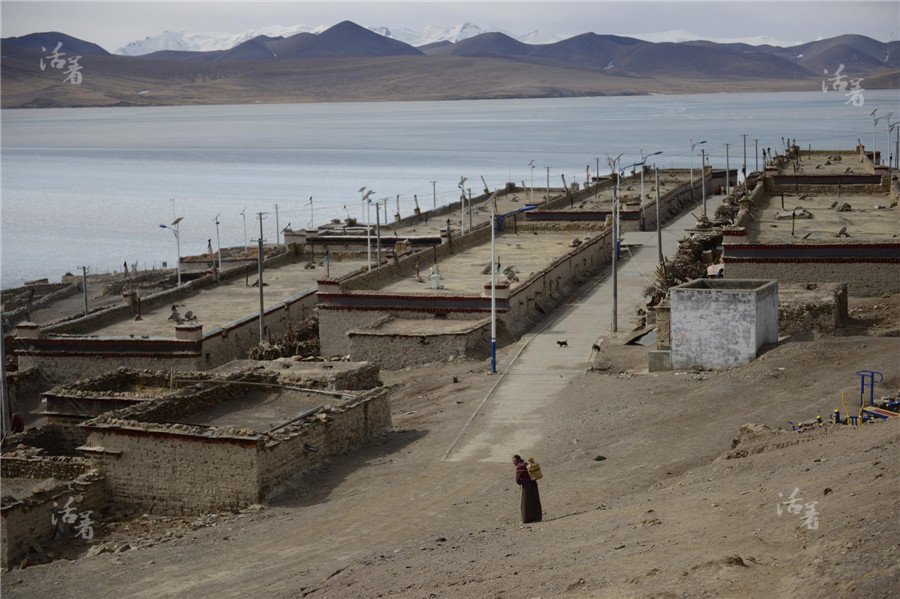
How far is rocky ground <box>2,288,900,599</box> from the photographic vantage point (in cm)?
1275

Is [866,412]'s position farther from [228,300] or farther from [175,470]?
[228,300]

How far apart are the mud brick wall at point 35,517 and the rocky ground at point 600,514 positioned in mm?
614

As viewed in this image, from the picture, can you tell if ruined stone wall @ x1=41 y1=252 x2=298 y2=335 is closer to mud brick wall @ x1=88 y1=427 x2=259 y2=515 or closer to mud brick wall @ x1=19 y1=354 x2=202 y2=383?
mud brick wall @ x1=19 y1=354 x2=202 y2=383

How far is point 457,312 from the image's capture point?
36.6 meters

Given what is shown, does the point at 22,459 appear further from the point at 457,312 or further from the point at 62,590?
the point at 457,312

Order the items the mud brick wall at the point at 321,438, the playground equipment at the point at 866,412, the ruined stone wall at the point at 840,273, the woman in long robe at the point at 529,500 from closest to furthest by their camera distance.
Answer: the woman in long robe at the point at 529,500 < the playground equipment at the point at 866,412 < the mud brick wall at the point at 321,438 < the ruined stone wall at the point at 840,273

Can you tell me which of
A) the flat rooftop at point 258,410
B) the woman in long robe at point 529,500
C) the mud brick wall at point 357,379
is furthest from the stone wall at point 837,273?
the woman in long robe at point 529,500

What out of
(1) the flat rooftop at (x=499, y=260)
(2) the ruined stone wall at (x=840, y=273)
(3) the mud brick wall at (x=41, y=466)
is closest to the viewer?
(3) the mud brick wall at (x=41, y=466)

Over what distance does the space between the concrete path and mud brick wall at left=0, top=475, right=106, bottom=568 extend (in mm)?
6624

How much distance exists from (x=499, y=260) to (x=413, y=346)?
14.0m

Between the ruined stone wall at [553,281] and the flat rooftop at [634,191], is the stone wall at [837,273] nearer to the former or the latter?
the ruined stone wall at [553,281]

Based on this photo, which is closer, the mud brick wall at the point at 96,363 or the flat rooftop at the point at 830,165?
the mud brick wall at the point at 96,363

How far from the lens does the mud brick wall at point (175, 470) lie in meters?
20.9

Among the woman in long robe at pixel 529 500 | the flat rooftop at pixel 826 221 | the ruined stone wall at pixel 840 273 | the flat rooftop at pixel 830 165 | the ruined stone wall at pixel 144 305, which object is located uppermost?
the flat rooftop at pixel 830 165
